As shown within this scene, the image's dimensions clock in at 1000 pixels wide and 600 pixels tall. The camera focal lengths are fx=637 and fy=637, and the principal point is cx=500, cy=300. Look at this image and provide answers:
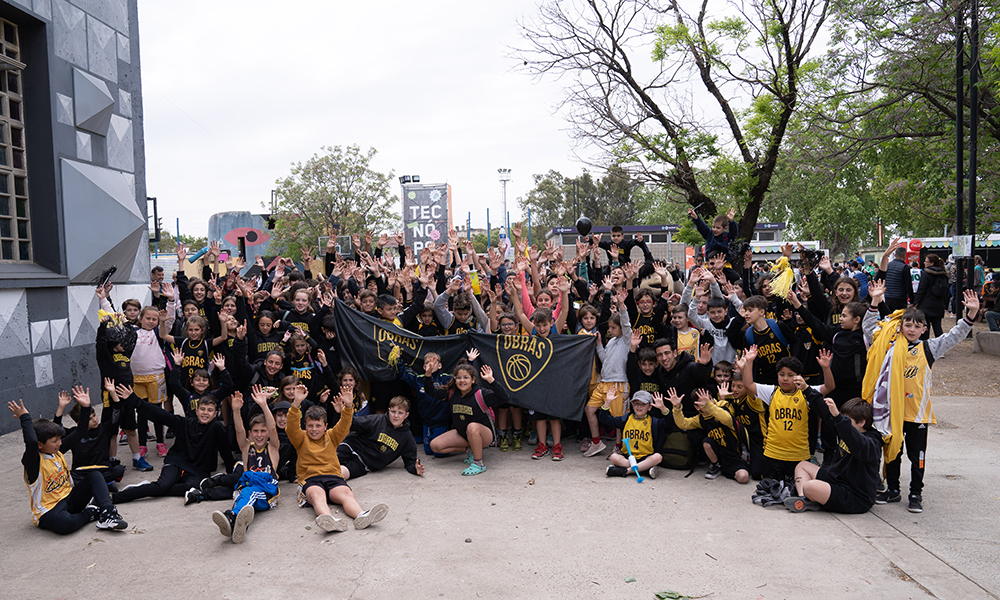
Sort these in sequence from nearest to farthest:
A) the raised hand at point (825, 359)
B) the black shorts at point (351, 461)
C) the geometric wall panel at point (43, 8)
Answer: the raised hand at point (825, 359), the black shorts at point (351, 461), the geometric wall panel at point (43, 8)

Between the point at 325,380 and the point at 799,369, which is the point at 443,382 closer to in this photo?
the point at 325,380

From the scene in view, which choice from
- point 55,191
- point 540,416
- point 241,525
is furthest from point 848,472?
point 55,191

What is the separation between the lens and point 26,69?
869cm

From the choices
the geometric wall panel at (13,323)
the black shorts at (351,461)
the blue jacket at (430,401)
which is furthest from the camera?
the geometric wall panel at (13,323)

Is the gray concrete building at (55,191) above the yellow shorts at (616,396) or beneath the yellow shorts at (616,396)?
above

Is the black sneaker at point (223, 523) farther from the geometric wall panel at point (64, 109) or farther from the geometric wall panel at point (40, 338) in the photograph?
the geometric wall panel at point (64, 109)

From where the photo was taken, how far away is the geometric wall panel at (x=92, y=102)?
925 cm

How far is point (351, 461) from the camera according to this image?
6.23 meters

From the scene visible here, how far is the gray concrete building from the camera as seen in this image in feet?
27.3

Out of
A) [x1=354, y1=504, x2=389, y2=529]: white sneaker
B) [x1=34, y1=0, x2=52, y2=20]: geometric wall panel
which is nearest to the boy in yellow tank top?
[x1=354, y1=504, x2=389, y2=529]: white sneaker

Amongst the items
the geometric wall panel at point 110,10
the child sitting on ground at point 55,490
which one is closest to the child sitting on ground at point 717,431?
the child sitting on ground at point 55,490

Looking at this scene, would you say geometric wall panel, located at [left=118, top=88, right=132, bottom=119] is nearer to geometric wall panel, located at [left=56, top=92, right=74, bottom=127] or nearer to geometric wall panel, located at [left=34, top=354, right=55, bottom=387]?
geometric wall panel, located at [left=56, top=92, right=74, bottom=127]

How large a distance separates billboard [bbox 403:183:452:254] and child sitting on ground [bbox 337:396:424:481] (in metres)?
36.5

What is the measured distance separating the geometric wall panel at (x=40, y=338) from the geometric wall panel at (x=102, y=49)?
3.93 metres
